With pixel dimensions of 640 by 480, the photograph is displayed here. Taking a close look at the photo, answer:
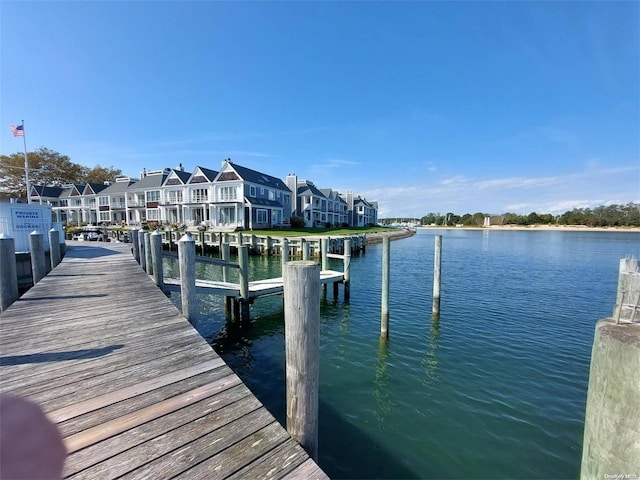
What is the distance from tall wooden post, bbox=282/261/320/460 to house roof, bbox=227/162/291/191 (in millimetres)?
36703

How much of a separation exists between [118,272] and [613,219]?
121859 millimetres

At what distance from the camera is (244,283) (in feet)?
30.6

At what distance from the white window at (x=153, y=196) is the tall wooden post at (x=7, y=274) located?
42.6 meters

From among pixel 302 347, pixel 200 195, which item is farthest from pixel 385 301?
pixel 200 195

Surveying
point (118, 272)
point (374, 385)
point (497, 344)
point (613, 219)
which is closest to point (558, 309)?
point (497, 344)

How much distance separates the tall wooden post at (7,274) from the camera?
21.3ft

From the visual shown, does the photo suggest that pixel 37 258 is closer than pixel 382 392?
No

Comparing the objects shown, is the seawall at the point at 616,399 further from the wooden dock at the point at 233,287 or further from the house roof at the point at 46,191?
the house roof at the point at 46,191

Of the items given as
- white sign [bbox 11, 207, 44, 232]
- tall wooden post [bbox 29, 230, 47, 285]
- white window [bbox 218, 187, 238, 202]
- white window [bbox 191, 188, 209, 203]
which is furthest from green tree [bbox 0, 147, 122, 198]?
tall wooden post [bbox 29, 230, 47, 285]

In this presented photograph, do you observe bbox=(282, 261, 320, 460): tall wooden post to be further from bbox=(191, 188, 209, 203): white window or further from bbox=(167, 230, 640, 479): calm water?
bbox=(191, 188, 209, 203): white window

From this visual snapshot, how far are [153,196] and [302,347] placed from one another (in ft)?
165

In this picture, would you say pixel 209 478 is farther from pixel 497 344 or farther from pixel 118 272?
pixel 118 272

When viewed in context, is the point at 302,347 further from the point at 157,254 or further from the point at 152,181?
the point at 152,181

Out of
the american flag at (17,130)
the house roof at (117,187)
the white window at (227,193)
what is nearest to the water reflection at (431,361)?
the american flag at (17,130)
